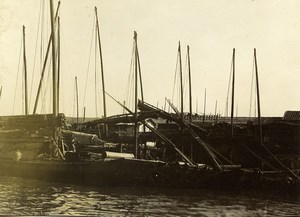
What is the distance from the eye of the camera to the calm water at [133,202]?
17766 millimetres

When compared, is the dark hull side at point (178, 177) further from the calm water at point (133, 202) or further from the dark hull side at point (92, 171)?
the calm water at point (133, 202)

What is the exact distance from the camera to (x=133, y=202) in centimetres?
2022

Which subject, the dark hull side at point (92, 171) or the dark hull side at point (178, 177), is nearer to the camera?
the dark hull side at point (178, 177)

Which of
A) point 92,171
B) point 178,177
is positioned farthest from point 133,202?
point 92,171

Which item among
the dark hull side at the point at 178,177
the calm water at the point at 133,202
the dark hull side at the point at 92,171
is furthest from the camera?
the dark hull side at the point at 92,171

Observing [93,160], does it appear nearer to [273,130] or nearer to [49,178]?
[49,178]

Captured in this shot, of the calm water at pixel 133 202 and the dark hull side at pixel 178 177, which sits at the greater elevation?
the dark hull side at pixel 178 177

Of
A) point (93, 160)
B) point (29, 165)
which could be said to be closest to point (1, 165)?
point (29, 165)

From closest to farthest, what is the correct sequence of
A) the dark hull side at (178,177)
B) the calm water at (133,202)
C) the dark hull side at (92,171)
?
the calm water at (133,202) < the dark hull side at (178,177) < the dark hull side at (92,171)

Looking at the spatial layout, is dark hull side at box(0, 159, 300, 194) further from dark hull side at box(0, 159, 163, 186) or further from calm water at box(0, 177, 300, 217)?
calm water at box(0, 177, 300, 217)

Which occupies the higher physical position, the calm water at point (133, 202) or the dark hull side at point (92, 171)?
the dark hull side at point (92, 171)

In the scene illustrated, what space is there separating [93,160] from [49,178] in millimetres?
3901

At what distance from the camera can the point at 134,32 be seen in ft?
110

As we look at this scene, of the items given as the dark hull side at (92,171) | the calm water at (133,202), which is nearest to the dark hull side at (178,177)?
the dark hull side at (92,171)
